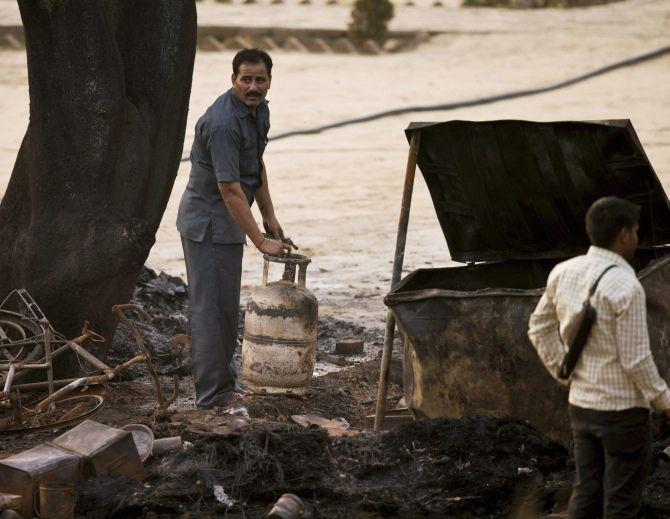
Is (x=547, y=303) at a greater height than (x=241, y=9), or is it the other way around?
(x=241, y=9)

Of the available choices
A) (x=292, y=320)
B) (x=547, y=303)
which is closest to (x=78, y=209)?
(x=292, y=320)

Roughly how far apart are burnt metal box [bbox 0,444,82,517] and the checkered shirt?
2527 mm

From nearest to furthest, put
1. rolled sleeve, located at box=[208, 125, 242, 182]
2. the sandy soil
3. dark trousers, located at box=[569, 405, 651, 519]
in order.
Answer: dark trousers, located at box=[569, 405, 651, 519], rolled sleeve, located at box=[208, 125, 242, 182], the sandy soil

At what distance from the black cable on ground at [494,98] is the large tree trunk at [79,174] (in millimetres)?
13506

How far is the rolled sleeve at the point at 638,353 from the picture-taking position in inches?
179

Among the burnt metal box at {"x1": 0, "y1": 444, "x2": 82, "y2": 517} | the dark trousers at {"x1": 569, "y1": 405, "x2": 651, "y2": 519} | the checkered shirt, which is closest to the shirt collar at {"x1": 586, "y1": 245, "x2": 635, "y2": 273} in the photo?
the checkered shirt

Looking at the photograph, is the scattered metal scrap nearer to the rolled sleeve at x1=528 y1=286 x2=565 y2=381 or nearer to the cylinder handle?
the cylinder handle

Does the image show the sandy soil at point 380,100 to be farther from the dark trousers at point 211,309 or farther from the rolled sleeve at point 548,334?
the rolled sleeve at point 548,334

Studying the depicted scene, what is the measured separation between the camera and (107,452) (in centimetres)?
594

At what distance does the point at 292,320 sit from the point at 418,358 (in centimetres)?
126

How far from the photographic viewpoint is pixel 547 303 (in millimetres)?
4914

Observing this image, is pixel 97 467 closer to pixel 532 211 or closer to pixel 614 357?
pixel 614 357

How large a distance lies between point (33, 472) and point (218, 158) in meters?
2.37

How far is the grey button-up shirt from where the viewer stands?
7312 millimetres
